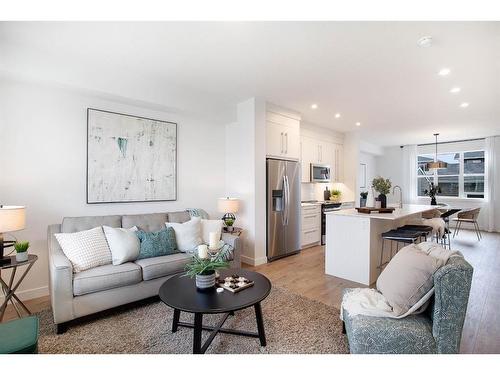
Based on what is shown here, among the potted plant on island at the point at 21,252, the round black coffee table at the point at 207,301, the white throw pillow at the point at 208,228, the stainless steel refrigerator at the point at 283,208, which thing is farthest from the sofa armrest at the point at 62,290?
the stainless steel refrigerator at the point at 283,208

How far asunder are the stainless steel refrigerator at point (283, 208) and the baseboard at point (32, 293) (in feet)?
9.48

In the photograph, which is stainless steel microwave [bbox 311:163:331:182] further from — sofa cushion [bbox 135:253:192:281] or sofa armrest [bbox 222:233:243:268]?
sofa cushion [bbox 135:253:192:281]

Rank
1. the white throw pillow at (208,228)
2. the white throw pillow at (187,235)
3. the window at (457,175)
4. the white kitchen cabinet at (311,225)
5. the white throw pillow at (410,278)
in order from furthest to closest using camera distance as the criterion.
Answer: the window at (457,175) → the white kitchen cabinet at (311,225) → the white throw pillow at (208,228) → the white throw pillow at (187,235) → the white throw pillow at (410,278)

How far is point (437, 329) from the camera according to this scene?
1.46 m

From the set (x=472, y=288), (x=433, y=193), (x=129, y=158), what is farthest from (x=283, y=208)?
(x=433, y=193)

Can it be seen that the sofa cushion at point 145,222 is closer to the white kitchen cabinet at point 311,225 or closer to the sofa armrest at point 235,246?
the sofa armrest at point 235,246

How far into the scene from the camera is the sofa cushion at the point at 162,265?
2.54 meters

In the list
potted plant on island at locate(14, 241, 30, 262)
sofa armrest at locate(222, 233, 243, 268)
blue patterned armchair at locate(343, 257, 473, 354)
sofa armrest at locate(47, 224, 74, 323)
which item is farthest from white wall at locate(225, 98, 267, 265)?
potted plant on island at locate(14, 241, 30, 262)

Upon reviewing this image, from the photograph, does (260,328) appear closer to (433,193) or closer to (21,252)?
(21,252)

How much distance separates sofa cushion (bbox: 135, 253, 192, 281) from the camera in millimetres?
2543

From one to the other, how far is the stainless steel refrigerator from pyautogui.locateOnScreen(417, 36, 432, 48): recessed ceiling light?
7.77 ft

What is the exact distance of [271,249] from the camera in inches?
163
